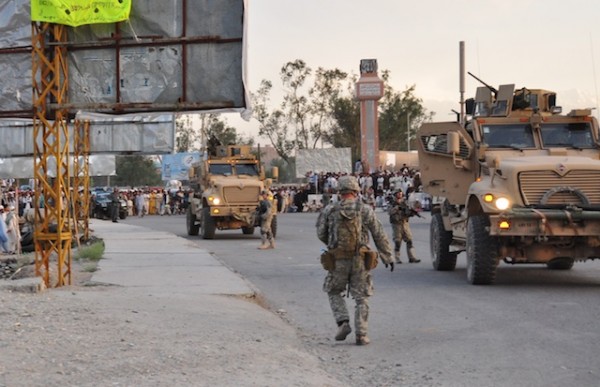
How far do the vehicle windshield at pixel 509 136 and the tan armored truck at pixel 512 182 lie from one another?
0.05 feet

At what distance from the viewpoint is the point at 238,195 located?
30406 millimetres

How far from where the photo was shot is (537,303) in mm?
12797

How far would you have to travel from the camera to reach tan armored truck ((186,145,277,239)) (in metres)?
30.3

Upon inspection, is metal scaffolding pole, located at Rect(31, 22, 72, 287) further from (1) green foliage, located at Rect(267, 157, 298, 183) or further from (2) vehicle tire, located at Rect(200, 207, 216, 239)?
(1) green foliage, located at Rect(267, 157, 298, 183)

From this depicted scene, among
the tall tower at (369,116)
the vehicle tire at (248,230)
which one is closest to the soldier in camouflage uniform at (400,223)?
the vehicle tire at (248,230)

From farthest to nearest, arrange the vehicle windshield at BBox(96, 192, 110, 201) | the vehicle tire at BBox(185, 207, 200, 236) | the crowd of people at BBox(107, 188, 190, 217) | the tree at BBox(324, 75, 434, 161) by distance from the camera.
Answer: the tree at BBox(324, 75, 434, 161) → the crowd of people at BBox(107, 188, 190, 217) → the vehicle windshield at BBox(96, 192, 110, 201) → the vehicle tire at BBox(185, 207, 200, 236)

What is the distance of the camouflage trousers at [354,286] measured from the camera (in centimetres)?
970

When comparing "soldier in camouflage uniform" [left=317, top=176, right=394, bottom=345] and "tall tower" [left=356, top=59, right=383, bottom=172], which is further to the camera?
"tall tower" [left=356, top=59, right=383, bottom=172]

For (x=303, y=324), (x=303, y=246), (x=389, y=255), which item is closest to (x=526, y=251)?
(x=303, y=324)

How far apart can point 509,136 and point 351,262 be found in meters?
7.38

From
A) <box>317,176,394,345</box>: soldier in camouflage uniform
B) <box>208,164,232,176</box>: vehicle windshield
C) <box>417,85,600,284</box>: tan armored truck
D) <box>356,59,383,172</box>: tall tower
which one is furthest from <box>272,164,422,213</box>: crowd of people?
<box>317,176,394,345</box>: soldier in camouflage uniform

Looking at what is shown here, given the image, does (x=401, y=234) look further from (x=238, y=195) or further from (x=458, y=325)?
(x=238, y=195)

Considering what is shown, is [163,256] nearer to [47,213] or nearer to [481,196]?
[47,213]

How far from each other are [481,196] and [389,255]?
537 cm
